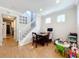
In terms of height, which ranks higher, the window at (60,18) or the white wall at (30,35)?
the window at (60,18)

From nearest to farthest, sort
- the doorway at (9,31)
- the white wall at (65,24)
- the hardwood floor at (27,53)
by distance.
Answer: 1. the hardwood floor at (27,53)
2. the doorway at (9,31)
3. the white wall at (65,24)

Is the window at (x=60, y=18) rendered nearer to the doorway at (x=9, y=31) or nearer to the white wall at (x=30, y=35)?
→ the white wall at (x=30, y=35)

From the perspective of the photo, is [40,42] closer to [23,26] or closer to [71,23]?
[23,26]

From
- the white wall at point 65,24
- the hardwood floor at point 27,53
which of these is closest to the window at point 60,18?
the white wall at point 65,24

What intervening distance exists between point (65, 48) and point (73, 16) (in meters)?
3.30

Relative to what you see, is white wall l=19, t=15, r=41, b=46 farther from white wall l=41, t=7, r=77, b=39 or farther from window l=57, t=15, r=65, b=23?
window l=57, t=15, r=65, b=23

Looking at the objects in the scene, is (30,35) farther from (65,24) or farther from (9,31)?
(9,31)

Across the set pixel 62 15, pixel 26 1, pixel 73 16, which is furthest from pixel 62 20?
pixel 26 1

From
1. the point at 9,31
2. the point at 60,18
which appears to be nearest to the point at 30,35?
the point at 60,18

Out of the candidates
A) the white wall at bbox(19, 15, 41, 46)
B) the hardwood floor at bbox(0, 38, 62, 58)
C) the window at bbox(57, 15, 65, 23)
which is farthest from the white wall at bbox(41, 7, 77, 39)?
the hardwood floor at bbox(0, 38, 62, 58)

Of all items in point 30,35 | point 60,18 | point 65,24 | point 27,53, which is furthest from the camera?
point 60,18

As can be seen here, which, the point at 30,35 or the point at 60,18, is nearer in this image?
the point at 30,35

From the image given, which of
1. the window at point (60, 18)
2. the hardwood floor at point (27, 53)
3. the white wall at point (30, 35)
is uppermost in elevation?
the window at point (60, 18)

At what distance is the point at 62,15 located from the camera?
662 cm
